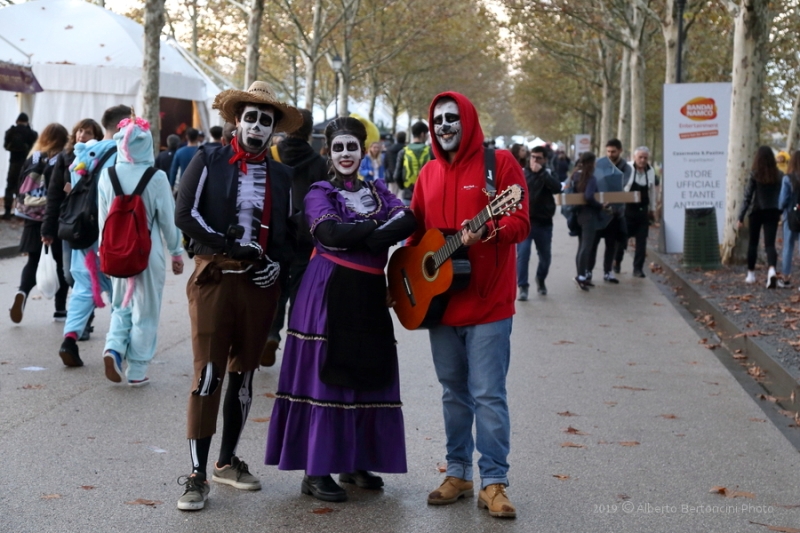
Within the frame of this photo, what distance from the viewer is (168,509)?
518 centimetres

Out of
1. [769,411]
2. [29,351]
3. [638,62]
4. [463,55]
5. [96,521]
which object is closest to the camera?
[96,521]

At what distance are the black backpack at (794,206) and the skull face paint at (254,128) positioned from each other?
33.6 feet

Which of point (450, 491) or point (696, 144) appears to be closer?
point (450, 491)

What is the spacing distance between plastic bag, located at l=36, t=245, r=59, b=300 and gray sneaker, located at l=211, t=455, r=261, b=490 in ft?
16.0

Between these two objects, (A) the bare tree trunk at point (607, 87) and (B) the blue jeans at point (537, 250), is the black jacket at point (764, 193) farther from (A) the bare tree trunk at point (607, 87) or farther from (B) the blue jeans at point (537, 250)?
(A) the bare tree trunk at point (607, 87)

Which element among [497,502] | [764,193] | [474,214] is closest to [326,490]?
[497,502]

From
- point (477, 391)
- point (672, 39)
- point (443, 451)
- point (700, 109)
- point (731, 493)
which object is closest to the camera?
point (477, 391)

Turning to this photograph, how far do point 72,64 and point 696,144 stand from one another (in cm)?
1520

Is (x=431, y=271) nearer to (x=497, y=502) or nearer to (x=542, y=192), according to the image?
(x=497, y=502)

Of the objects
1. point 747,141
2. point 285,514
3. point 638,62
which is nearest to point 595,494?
point 285,514

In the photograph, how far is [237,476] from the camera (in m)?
5.54

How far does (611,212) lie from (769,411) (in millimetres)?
7544

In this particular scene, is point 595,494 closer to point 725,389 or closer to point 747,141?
point 725,389

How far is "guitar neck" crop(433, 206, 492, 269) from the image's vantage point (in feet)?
16.0
